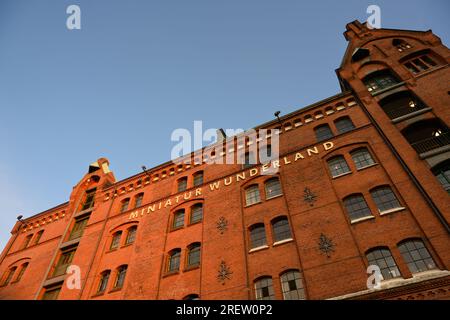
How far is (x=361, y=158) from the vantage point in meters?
16.8

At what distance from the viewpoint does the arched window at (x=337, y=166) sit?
16578 mm

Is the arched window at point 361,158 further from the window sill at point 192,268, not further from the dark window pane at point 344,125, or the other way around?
the window sill at point 192,268

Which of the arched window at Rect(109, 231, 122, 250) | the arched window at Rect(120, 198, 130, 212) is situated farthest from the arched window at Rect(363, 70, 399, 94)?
the arched window at Rect(109, 231, 122, 250)

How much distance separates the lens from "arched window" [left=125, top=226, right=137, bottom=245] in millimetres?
20127

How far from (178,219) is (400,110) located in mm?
15607

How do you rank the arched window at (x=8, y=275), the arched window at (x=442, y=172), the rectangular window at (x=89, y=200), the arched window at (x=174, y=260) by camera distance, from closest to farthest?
the arched window at (x=442, y=172) → the arched window at (x=174, y=260) → the arched window at (x=8, y=275) → the rectangular window at (x=89, y=200)

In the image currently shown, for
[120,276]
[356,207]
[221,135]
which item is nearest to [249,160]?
[221,135]

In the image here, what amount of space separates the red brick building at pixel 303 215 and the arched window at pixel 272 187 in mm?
89

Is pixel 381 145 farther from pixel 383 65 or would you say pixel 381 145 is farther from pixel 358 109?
pixel 383 65

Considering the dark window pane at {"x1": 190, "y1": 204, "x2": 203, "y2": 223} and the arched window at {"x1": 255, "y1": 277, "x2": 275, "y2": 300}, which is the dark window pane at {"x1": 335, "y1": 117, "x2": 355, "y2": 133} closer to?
the dark window pane at {"x1": 190, "y1": 204, "x2": 203, "y2": 223}

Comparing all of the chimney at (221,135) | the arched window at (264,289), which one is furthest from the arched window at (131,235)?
the arched window at (264,289)

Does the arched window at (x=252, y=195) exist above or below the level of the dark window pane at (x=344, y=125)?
below

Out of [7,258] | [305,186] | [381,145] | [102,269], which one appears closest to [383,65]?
[381,145]
